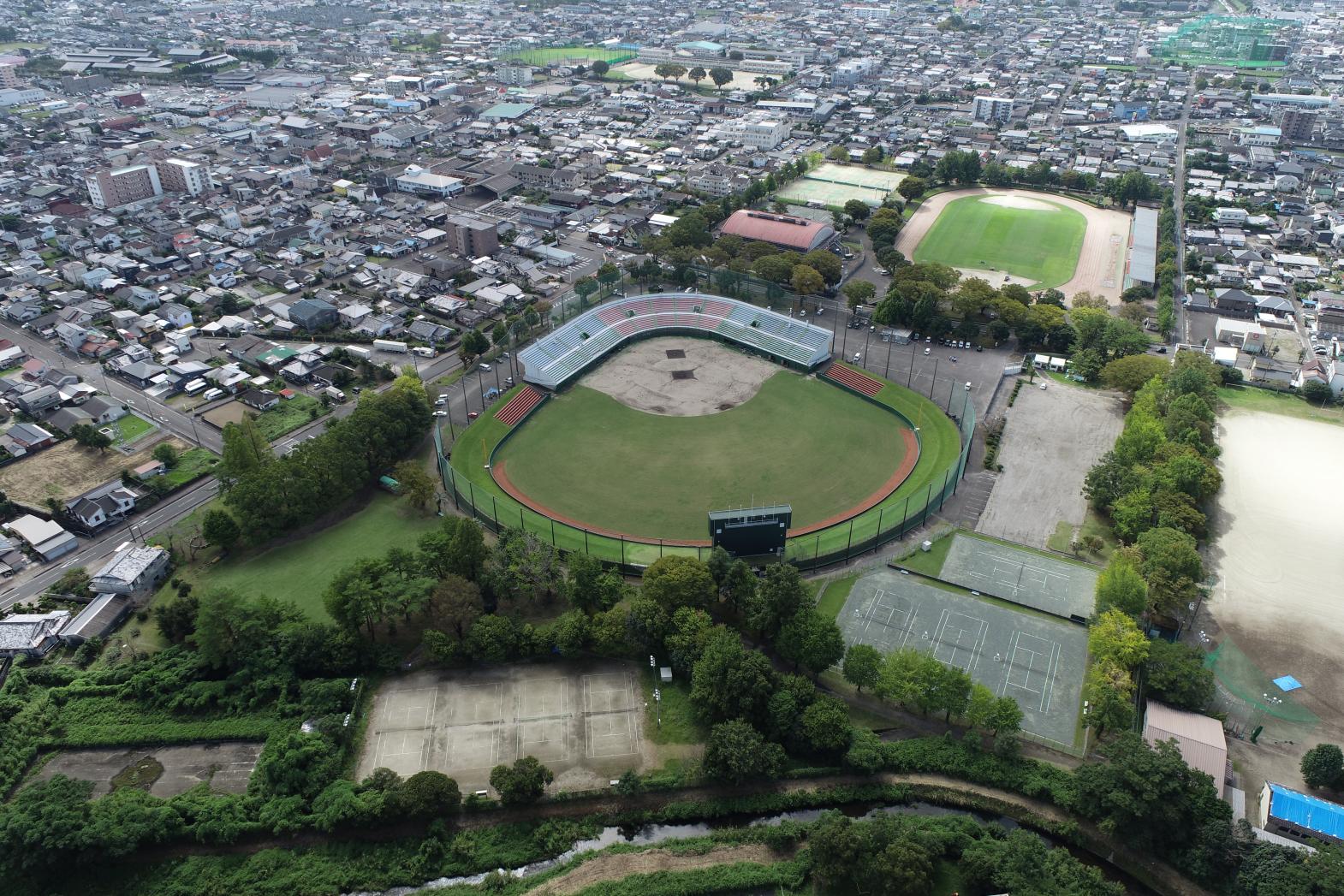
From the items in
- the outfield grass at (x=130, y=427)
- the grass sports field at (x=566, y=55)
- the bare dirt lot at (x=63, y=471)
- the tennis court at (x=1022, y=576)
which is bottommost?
the tennis court at (x=1022, y=576)

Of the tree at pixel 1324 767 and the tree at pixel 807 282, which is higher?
the tree at pixel 807 282

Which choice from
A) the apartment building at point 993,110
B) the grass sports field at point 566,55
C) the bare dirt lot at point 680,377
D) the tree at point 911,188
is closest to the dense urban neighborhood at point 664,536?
the bare dirt lot at point 680,377

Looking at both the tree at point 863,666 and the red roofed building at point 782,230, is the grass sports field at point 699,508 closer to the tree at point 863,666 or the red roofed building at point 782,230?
the tree at point 863,666

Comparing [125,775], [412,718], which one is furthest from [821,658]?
[125,775]

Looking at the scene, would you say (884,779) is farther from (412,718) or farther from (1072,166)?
(1072,166)

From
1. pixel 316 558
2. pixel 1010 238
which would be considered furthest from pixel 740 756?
pixel 1010 238

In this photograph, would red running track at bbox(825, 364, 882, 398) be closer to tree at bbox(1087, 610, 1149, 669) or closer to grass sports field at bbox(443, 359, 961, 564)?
grass sports field at bbox(443, 359, 961, 564)
